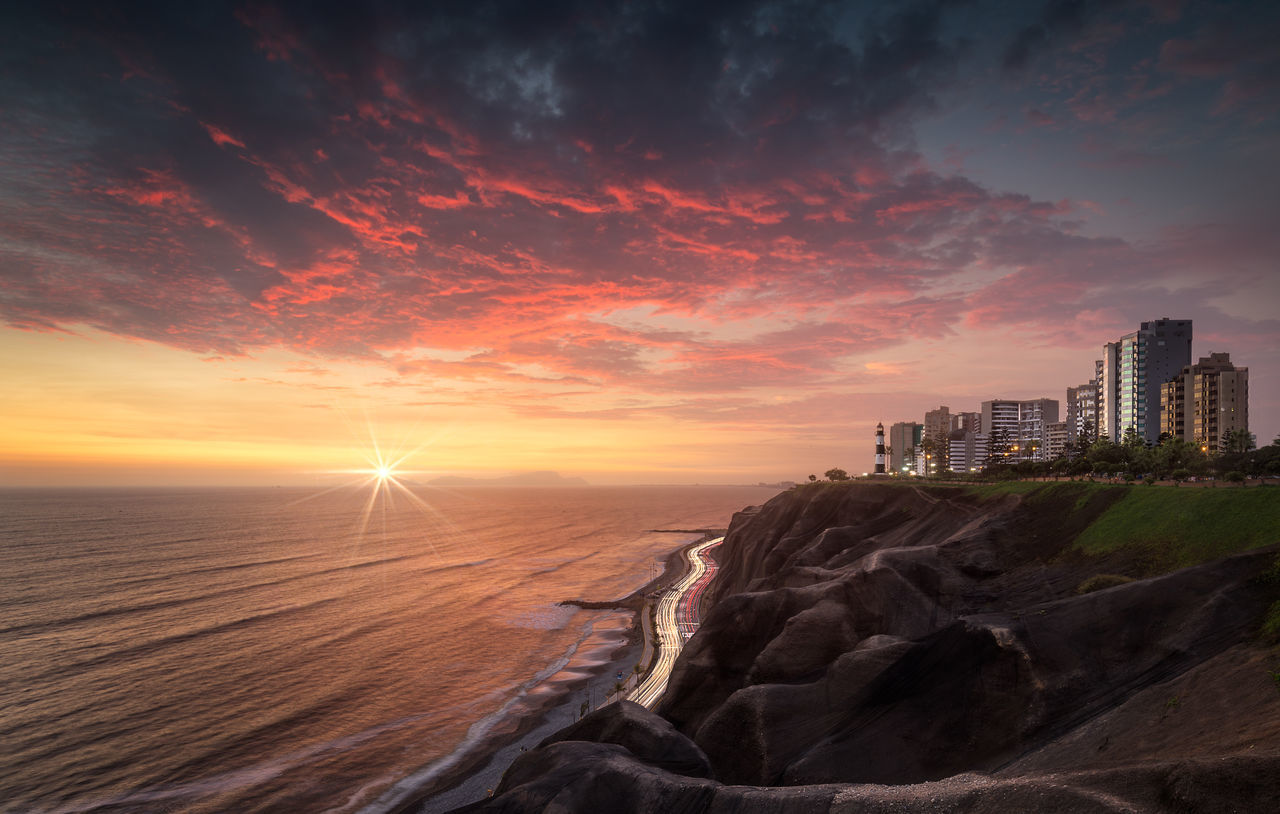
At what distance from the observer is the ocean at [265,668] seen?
3253 cm

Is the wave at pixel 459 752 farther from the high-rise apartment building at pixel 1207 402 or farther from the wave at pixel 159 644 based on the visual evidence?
the high-rise apartment building at pixel 1207 402

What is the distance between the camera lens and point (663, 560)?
380 feet

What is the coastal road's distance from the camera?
143ft

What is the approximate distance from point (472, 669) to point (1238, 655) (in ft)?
157

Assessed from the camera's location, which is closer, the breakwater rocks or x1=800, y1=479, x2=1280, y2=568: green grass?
the breakwater rocks

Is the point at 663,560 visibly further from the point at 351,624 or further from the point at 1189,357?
the point at 1189,357

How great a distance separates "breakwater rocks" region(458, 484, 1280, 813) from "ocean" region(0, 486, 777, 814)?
19081 mm

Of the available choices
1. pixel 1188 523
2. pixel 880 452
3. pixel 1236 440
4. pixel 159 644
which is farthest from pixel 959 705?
pixel 1236 440

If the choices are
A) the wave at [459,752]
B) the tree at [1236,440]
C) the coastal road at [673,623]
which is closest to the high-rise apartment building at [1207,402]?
the tree at [1236,440]

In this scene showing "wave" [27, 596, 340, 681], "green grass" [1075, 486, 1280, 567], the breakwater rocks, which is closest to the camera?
the breakwater rocks

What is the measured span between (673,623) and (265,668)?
36.6m

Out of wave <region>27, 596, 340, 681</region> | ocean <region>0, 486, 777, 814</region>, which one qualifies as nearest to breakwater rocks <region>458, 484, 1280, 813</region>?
ocean <region>0, 486, 777, 814</region>

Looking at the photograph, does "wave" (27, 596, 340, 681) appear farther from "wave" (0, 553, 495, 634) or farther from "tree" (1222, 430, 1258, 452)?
Answer: "tree" (1222, 430, 1258, 452)

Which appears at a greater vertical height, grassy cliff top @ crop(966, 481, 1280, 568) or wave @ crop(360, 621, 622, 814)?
grassy cliff top @ crop(966, 481, 1280, 568)
